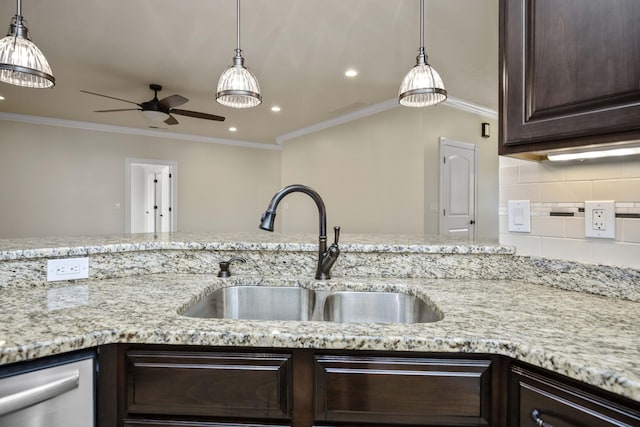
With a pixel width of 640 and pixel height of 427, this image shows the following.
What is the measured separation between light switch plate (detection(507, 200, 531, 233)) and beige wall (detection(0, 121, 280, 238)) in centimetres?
649

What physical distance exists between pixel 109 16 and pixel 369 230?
3741 mm

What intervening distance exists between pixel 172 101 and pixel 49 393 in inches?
138

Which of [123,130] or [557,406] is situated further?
[123,130]

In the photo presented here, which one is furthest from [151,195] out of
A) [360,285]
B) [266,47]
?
[360,285]

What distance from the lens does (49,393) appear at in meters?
0.80

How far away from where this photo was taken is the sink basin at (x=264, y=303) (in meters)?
1.39

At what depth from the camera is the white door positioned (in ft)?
15.6

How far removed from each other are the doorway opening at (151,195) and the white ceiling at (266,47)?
1951mm

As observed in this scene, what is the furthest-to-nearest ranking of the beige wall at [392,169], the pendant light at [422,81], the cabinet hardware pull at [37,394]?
1. the beige wall at [392,169]
2. the pendant light at [422,81]
3. the cabinet hardware pull at [37,394]

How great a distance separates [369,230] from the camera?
5188 millimetres

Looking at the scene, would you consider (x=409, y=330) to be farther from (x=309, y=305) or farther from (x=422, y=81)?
(x=422, y=81)

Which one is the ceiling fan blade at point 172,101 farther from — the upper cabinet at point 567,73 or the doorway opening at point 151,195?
the upper cabinet at point 567,73

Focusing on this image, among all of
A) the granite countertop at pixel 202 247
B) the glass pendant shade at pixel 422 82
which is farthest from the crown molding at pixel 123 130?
the glass pendant shade at pixel 422 82

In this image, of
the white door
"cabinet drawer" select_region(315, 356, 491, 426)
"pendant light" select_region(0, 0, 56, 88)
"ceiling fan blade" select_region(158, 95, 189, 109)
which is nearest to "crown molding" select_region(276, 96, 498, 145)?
the white door
